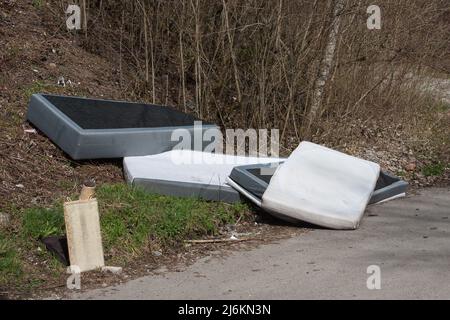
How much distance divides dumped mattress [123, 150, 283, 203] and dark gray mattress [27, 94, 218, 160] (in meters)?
0.14

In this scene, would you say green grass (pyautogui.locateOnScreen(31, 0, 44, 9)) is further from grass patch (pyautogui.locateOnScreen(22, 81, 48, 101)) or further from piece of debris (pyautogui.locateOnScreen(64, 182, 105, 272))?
piece of debris (pyautogui.locateOnScreen(64, 182, 105, 272))

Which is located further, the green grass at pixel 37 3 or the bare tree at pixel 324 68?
the green grass at pixel 37 3

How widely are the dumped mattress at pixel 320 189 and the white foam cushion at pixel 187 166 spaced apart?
0.31 meters

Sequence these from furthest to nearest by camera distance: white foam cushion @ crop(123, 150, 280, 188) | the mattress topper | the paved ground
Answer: the mattress topper < white foam cushion @ crop(123, 150, 280, 188) < the paved ground

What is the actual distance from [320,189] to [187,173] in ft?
4.11

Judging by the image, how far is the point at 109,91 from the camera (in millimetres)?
9266

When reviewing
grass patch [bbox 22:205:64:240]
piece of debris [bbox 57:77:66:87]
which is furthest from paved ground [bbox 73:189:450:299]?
piece of debris [bbox 57:77:66:87]

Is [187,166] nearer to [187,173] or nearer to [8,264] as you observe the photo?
[187,173]

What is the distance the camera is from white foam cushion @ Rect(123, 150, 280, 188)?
7.02m

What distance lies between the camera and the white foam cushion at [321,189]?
6.60 metres

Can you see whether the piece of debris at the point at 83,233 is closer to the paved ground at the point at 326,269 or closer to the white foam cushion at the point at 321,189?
the paved ground at the point at 326,269

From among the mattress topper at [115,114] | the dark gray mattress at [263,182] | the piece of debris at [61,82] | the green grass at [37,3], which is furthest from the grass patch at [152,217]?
the green grass at [37,3]

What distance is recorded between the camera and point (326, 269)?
571cm

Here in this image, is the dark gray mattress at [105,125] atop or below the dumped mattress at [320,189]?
atop
